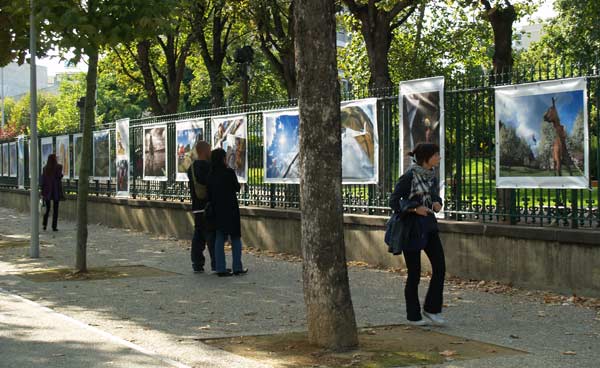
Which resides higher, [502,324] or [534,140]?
[534,140]

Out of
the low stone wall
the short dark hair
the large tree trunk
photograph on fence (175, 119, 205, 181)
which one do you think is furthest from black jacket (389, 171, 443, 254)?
photograph on fence (175, 119, 205, 181)

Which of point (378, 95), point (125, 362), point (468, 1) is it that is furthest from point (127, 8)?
point (468, 1)

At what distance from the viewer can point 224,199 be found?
13531mm

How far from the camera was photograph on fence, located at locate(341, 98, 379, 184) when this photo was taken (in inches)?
585

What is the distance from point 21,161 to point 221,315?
2673 cm

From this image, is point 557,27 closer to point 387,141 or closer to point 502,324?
point 387,141

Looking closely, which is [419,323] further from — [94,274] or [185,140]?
[185,140]

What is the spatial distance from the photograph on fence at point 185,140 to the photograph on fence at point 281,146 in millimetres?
3173

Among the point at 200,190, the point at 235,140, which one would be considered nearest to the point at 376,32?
the point at 235,140

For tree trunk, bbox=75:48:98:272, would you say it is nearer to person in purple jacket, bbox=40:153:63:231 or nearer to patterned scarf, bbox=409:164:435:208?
patterned scarf, bbox=409:164:435:208

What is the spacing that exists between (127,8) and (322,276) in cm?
689

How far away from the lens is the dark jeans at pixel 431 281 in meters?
9.18

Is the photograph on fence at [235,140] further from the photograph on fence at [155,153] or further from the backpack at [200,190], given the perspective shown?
the backpack at [200,190]

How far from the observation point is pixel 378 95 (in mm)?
14922
